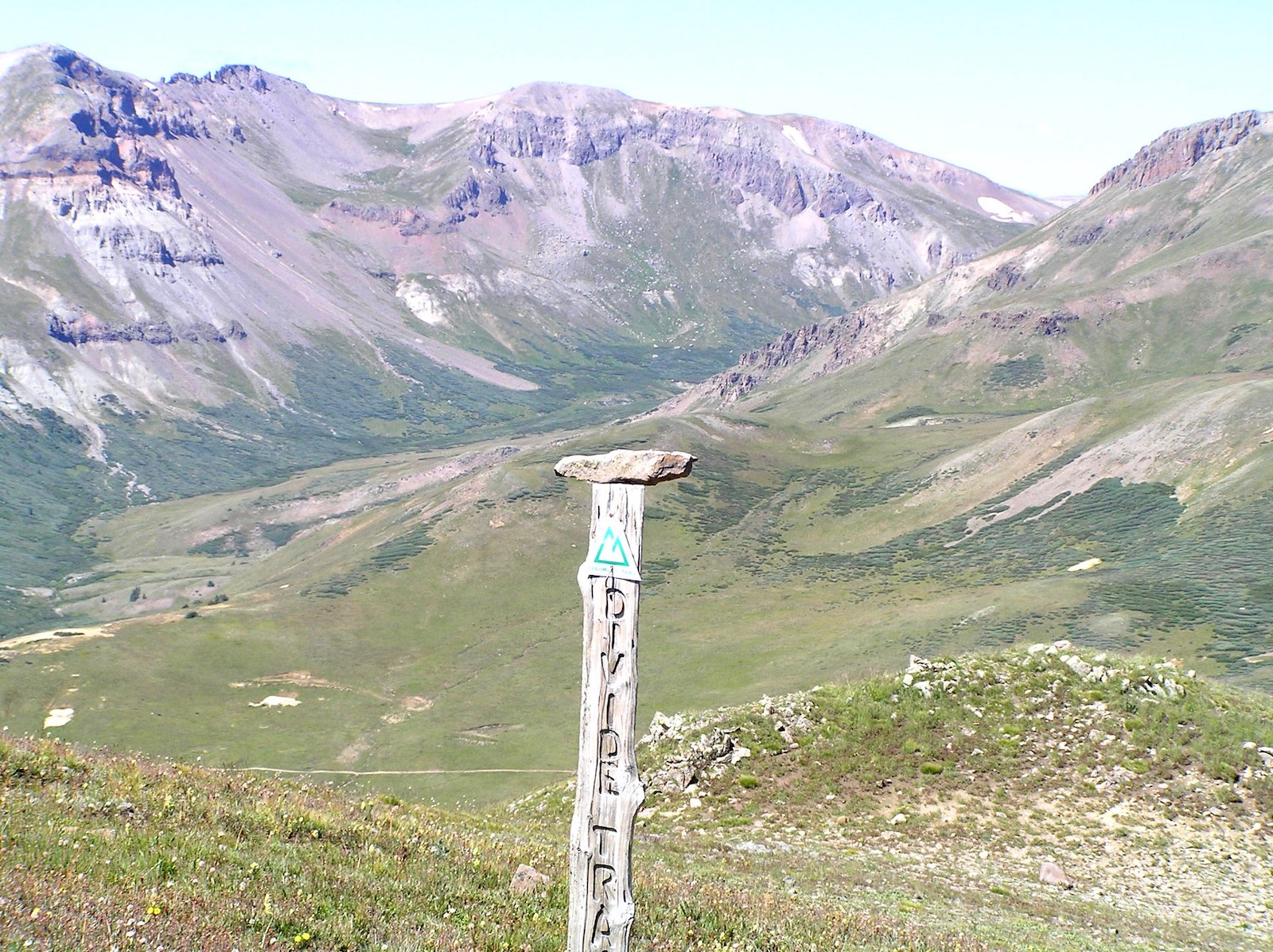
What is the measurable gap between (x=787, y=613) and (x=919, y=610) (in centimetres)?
2033

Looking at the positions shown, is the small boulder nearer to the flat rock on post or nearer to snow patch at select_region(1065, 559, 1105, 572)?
the flat rock on post

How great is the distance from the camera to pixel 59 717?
3681 inches

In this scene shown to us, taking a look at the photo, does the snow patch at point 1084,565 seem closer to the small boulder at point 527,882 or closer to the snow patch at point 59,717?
the small boulder at point 527,882

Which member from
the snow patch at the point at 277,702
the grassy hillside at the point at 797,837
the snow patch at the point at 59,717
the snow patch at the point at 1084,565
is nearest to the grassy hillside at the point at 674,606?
the snow patch at the point at 1084,565

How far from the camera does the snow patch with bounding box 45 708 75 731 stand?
91812 mm

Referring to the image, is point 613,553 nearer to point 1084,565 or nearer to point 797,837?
point 797,837

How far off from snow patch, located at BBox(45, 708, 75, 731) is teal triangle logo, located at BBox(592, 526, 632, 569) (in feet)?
324

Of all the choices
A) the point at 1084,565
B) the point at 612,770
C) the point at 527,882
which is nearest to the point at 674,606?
the point at 1084,565

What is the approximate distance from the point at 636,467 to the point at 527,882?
7069mm

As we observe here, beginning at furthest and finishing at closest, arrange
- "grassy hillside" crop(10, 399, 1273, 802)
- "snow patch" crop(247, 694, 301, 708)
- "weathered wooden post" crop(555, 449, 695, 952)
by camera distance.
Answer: "snow patch" crop(247, 694, 301, 708)
"grassy hillside" crop(10, 399, 1273, 802)
"weathered wooden post" crop(555, 449, 695, 952)

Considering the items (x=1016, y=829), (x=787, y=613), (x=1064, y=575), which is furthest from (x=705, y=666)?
(x=1016, y=829)

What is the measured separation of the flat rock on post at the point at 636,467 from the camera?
998cm

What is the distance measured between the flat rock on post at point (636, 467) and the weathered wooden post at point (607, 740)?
11.0 inches

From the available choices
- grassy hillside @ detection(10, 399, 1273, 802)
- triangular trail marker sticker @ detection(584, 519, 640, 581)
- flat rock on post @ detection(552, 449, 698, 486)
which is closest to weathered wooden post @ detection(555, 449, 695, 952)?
triangular trail marker sticker @ detection(584, 519, 640, 581)
